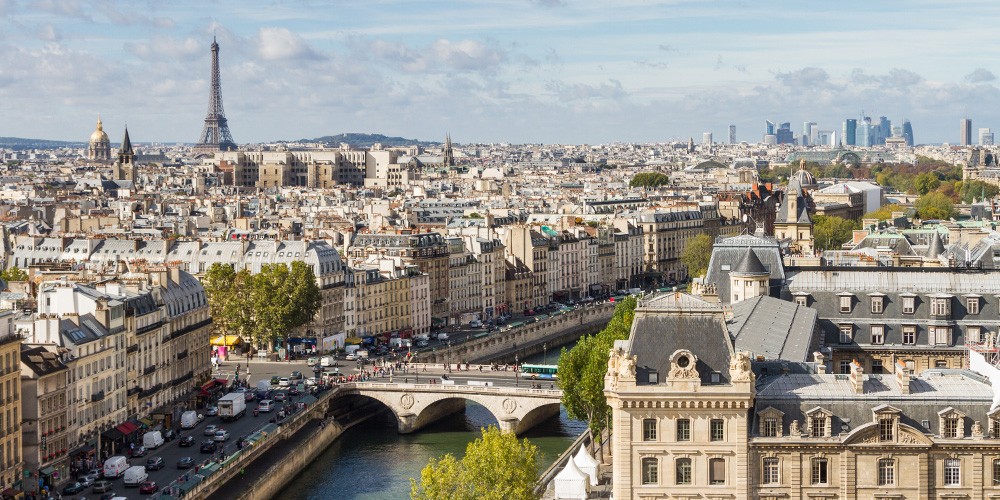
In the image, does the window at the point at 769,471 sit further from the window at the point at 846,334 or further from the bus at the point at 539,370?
the bus at the point at 539,370

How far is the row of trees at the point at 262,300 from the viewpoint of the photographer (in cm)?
8312

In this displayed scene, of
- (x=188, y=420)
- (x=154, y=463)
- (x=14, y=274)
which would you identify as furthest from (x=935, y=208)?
(x=154, y=463)

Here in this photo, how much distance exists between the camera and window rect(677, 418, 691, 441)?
39.6 m

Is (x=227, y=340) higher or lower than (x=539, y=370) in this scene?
higher

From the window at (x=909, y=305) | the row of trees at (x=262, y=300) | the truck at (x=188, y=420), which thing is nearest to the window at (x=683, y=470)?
the window at (x=909, y=305)

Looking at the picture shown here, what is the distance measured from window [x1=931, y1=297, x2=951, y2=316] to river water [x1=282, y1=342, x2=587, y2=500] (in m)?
14.7

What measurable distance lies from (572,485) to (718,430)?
31.2ft

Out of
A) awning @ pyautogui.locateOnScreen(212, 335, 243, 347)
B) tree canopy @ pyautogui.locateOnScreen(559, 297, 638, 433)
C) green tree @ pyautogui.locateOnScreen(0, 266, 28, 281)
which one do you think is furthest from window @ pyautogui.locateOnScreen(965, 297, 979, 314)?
green tree @ pyautogui.locateOnScreen(0, 266, 28, 281)

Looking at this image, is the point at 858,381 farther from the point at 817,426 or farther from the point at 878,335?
the point at 878,335

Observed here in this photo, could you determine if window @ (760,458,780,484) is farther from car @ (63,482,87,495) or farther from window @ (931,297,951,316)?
car @ (63,482,87,495)

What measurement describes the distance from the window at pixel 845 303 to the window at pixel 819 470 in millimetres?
20489

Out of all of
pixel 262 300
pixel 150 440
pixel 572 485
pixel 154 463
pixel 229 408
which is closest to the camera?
pixel 572 485

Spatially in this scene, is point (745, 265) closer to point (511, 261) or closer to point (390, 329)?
point (390, 329)

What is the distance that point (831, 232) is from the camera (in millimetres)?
137250
